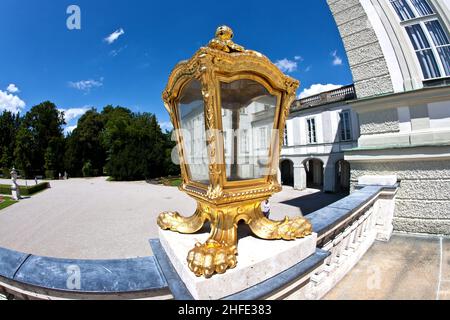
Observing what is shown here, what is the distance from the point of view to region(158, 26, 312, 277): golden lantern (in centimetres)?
136

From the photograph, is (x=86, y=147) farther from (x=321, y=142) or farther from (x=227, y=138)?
(x=227, y=138)

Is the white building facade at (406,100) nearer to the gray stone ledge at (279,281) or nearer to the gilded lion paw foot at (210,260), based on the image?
the gray stone ledge at (279,281)

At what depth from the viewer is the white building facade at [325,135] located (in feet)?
56.2

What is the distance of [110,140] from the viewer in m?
36.5

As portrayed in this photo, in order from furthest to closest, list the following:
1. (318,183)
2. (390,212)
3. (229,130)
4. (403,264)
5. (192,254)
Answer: (318,183) → (390,212) → (403,264) → (229,130) → (192,254)

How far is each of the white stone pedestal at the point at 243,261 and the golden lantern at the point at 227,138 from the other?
0.06 m

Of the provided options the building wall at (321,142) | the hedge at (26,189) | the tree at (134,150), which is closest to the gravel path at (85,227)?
the building wall at (321,142)

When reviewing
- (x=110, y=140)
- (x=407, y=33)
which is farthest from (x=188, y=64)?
(x=110, y=140)

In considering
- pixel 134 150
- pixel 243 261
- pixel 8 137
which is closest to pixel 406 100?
pixel 243 261

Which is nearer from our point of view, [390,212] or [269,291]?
[269,291]

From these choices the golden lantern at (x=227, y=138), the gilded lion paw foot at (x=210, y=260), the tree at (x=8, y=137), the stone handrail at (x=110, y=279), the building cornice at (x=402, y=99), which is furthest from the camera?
the tree at (x=8, y=137)

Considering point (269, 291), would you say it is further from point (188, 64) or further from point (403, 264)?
point (403, 264)
